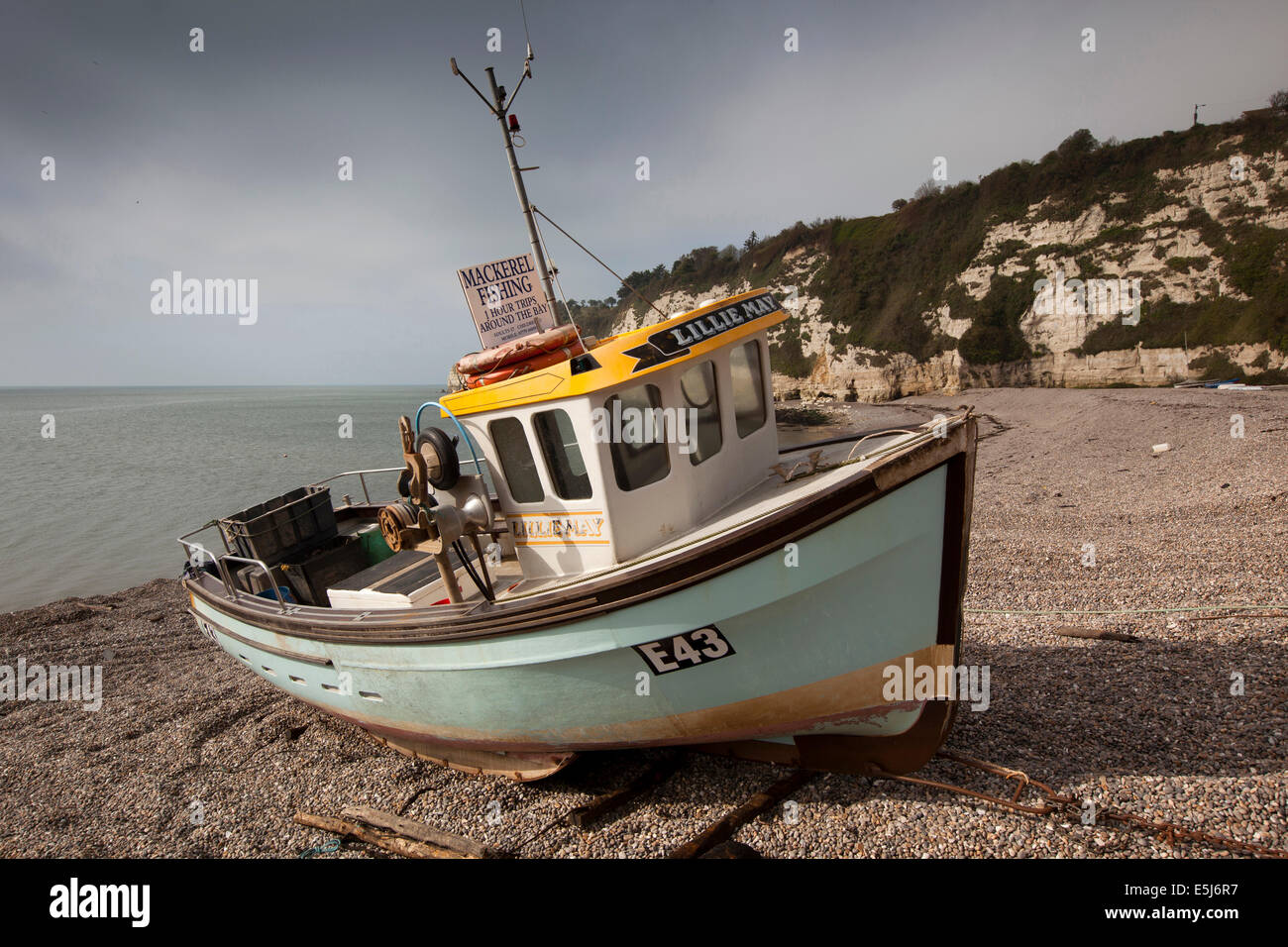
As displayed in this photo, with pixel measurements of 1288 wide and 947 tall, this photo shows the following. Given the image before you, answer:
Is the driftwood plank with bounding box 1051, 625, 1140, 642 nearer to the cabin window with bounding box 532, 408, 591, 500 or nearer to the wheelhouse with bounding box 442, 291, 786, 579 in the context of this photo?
the wheelhouse with bounding box 442, 291, 786, 579

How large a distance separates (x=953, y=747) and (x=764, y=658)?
218 centimetres

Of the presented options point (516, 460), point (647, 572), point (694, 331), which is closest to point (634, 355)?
point (694, 331)

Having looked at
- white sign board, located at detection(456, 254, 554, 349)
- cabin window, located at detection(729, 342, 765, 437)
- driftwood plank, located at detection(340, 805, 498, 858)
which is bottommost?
driftwood plank, located at detection(340, 805, 498, 858)

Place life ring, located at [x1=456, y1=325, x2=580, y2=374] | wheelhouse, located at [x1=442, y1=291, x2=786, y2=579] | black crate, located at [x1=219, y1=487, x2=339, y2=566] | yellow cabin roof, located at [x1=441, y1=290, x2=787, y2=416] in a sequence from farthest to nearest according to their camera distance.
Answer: black crate, located at [x1=219, y1=487, x2=339, y2=566] → life ring, located at [x1=456, y1=325, x2=580, y2=374] → wheelhouse, located at [x1=442, y1=291, x2=786, y2=579] → yellow cabin roof, located at [x1=441, y1=290, x2=787, y2=416]

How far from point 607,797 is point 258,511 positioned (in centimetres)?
663

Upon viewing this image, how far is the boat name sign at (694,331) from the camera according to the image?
457 centimetres

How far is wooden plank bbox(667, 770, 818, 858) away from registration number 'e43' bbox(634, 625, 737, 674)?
1.31m

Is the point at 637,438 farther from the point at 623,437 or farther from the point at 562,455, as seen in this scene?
the point at 562,455

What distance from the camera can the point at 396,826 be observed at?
4973mm

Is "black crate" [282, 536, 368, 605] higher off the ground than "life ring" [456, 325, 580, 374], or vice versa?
"life ring" [456, 325, 580, 374]

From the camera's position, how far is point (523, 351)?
5.07 metres

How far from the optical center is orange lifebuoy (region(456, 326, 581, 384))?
509 centimetres

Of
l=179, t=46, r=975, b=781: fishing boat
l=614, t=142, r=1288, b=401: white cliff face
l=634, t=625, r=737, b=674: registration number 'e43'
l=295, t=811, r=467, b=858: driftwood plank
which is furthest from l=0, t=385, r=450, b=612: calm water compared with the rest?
l=614, t=142, r=1288, b=401: white cliff face

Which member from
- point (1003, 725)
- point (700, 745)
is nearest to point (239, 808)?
point (700, 745)
